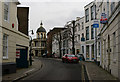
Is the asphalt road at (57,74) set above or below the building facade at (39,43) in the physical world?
below

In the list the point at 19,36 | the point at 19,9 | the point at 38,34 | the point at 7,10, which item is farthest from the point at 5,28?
the point at 38,34

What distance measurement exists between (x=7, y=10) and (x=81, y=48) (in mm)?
28852

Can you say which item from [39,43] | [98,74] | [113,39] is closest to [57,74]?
[98,74]

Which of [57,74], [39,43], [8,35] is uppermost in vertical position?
[39,43]

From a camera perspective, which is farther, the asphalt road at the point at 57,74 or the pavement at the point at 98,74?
the asphalt road at the point at 57,74

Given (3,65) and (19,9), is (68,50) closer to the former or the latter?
(19,9)

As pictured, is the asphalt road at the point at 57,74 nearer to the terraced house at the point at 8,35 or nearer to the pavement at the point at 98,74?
the pavement at the point at 98,74

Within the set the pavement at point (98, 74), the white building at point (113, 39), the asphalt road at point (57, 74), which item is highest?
the white building at point (113, 39)

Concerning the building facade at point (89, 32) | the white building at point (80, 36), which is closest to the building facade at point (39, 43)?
the white building at point (80, 36)

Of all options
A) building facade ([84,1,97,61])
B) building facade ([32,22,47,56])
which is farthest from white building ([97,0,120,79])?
building facade ([32,22,47,56])

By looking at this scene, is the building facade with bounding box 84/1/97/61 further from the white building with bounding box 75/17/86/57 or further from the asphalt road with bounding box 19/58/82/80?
the asphalt road with bounding box 19/58/82/80

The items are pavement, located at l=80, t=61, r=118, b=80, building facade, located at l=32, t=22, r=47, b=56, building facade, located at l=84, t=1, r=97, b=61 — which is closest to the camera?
pavement, located at l=80, t=61, r=118, b=80

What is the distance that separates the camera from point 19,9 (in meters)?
26.5

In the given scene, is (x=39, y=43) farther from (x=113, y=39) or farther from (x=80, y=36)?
(x=113, y=39)
